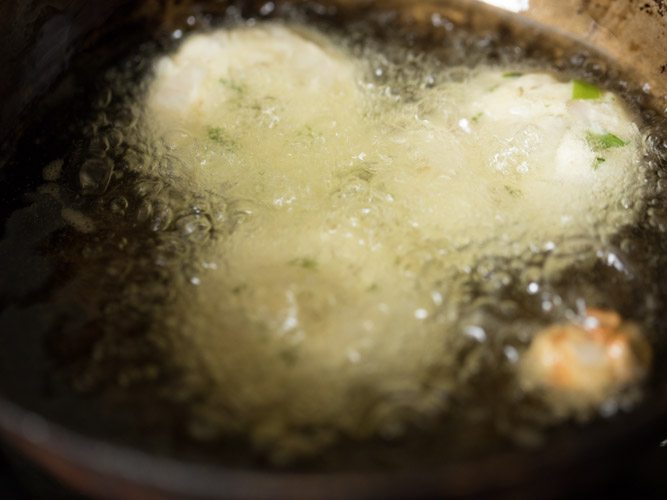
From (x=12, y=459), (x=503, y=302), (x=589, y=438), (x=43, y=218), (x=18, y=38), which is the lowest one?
(x=12, y=459)

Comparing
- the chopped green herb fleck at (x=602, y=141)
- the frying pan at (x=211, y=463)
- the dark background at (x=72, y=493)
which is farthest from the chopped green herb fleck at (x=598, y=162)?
the dark background at (x=72, y=493)

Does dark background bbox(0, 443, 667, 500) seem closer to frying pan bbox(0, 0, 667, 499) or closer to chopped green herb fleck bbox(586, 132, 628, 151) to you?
frying pan bbox(0, 0, 667, 499)

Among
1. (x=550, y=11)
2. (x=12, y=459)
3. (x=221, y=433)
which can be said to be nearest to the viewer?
(x=221, y=433)

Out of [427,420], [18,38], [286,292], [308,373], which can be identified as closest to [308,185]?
[286,292]

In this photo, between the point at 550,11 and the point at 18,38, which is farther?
the point at 550,11

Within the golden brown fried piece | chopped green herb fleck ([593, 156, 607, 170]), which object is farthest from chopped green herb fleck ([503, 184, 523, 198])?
the golden brown fried piece

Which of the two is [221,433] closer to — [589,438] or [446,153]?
[589,438]
